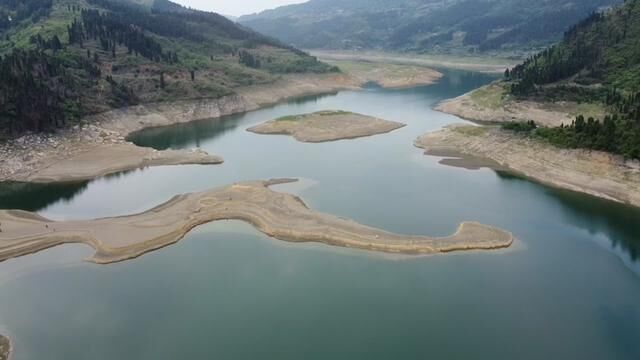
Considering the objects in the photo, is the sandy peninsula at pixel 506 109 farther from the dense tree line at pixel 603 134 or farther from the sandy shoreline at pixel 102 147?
the sandy shoreline at pixel 102 147

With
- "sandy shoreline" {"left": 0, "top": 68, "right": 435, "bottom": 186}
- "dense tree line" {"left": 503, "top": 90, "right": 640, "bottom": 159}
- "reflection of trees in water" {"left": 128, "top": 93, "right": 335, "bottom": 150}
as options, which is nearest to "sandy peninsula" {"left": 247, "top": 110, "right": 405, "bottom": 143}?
"reflection of trees in water" {"left": 128, "top": 93, "right": 335, "bottom": 150}

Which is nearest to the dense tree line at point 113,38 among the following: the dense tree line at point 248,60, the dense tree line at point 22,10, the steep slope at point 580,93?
the dense tree line at point 22,10

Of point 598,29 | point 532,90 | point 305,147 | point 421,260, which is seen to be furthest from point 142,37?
point 421,260

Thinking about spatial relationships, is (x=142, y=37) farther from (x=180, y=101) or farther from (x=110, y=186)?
(x=110, y=186)

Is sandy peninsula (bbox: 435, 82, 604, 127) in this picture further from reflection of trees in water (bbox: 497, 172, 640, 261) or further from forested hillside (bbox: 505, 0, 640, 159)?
reflection of trees in water (bbox: 497, 172, 640, 261)

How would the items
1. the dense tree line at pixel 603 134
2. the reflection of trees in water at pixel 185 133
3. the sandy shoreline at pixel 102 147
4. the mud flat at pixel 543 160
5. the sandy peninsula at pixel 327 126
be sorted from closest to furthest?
1. the mud flat at pixel 543 160
2. the dense tree line at pixel 603 134
3. the sandy shoreline at pixel 102 147
4. the reflection of trees in water at pixel 185 133
5. the sandy peninsula at pixel 327 126

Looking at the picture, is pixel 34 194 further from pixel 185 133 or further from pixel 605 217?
pixel 605 217
